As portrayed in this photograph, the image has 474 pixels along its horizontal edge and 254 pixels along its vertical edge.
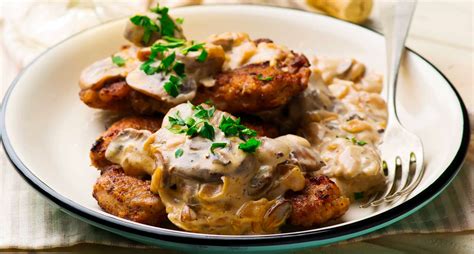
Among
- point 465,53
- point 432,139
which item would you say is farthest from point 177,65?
point 465,53

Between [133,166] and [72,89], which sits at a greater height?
[133,166]

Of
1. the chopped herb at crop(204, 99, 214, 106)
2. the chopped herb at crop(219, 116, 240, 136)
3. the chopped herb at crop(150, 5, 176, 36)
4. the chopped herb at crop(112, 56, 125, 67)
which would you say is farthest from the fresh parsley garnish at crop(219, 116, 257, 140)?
the chopped herb at crop(150, 5, 176, 36)

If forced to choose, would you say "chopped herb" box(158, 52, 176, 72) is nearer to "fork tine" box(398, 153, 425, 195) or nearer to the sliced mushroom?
the sliced mushroom

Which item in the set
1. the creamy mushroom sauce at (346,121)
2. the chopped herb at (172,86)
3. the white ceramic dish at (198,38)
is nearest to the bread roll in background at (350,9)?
the white ceramic dish at (198,38)

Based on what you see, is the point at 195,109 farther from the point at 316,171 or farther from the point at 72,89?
the point at 72,89

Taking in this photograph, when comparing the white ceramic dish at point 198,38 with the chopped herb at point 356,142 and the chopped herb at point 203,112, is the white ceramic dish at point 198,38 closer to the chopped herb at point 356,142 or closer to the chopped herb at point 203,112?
the chopped herb at point 356,142

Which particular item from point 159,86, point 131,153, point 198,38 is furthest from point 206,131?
point 198,38
